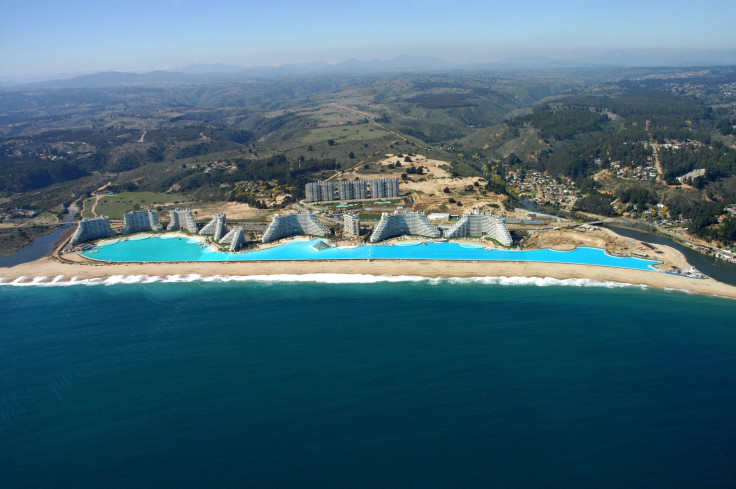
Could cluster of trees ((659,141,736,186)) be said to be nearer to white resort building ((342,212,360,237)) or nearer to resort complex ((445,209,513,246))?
resort complex ((445,209,513,246))

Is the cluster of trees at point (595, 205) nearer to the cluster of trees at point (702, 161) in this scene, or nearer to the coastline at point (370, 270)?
the cluster of trees at point (702, 161)

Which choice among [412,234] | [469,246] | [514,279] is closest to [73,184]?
[412,234]

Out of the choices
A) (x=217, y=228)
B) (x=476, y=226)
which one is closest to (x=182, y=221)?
(x=217, y=228)

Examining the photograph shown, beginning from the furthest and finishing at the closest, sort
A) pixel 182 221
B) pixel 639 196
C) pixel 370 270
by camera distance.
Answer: pixel 639 196, pixel 182 221, pixel 370 270

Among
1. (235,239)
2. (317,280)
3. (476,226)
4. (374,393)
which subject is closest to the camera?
(374,393)

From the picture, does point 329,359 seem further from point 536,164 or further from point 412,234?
point 536,164

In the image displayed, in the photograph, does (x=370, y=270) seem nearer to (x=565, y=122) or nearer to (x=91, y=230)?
(x=91, y=230)
